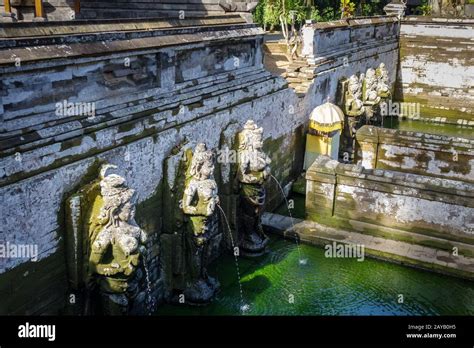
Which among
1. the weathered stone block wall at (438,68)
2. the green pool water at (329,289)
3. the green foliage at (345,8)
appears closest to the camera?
the green pool water at (329,289)

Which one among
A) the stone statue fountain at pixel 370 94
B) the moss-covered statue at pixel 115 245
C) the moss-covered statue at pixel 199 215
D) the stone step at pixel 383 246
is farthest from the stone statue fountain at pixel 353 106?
the moss-covered statue at pixel 115 245

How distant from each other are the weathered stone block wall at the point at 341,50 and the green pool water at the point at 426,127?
6.66ft

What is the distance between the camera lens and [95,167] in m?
5.97

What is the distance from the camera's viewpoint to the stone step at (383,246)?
27.5 feet

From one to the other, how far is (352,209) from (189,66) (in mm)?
3997

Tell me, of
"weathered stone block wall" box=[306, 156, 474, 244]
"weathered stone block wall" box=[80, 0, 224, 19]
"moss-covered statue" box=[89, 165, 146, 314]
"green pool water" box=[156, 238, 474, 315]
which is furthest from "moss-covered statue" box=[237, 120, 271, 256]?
"weathered stone block wall" box=[80, 0, 224, 19]

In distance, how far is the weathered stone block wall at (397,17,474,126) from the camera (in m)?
19.2

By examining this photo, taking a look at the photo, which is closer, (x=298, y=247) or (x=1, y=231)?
(x=1, y=231)

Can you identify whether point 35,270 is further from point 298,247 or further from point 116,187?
point 298,247

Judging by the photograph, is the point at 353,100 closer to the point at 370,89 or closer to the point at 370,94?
the point at 370,94

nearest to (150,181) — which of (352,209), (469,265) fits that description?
(352,209)

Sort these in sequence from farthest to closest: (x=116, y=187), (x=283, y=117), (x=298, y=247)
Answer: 1. (x=283, y=117)
2. (x=298, y=247)
3. (x=116, y=187)

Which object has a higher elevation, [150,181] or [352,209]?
[150,181]

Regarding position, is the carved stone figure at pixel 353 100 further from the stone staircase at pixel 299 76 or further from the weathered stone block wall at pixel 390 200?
the weathered stone block wall at pixel 390 200
